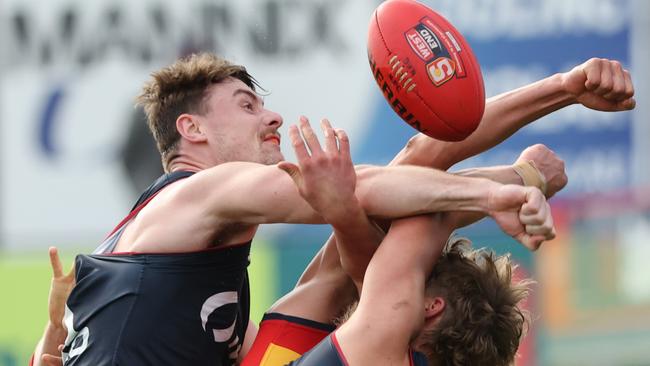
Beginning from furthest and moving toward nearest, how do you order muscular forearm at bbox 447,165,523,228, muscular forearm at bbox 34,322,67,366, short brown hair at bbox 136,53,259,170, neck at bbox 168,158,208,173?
muscular forearm at bbox 34,322,67,366 → short brown hair at bbox 136,53,259,170 → neck at bbox 168,158,208,173 → muscular forearm at bbox 447,165,523,228

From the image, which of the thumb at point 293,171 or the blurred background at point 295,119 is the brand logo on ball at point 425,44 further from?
the blurred background at point 295,119

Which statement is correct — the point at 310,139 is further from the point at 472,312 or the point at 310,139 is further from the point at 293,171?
the point at 472,312

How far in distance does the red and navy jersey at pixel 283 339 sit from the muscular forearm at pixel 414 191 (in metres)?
0.64

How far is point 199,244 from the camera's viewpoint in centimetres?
452

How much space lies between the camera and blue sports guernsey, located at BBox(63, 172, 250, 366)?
452 centimetres

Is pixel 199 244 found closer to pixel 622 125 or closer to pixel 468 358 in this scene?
pixel 468 358

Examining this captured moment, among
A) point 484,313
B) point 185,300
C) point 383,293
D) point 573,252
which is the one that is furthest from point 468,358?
point 573,252

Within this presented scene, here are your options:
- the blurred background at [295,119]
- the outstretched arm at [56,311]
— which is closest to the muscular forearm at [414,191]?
the outstretched arm at [56,311]

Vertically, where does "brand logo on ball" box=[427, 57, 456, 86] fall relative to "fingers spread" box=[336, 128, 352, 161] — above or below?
above

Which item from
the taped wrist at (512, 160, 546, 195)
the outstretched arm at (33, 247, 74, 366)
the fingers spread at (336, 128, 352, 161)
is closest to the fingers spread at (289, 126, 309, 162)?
the fingers spread at (336, 128, 352, 161)

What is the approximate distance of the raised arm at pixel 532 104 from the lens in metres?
4.54

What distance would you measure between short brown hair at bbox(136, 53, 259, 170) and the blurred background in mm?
4879

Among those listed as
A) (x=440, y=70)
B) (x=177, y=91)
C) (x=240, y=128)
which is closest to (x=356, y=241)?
(x=440, y=70)

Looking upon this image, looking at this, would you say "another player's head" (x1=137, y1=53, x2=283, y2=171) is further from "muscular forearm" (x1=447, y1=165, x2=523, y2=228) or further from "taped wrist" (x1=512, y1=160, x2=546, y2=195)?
"taped wrist" (x1=512, y1=160, x2=546, y2=195)
